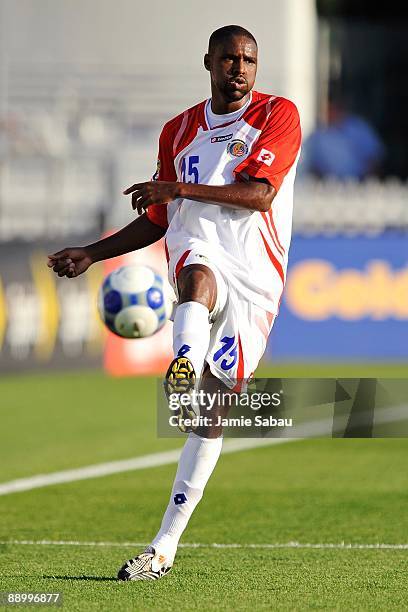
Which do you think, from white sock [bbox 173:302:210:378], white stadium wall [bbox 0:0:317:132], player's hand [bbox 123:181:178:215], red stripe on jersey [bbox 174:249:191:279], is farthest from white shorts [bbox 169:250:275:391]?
white stadium wall [bbox 0:0:317:132]

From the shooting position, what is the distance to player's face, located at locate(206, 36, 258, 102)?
5.91 meters

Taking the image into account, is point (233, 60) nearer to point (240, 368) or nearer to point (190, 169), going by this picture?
point (190, 169)

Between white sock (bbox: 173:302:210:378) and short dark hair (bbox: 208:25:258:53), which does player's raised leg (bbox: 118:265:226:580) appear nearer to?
white sock (bbox: 173:302:210:378)

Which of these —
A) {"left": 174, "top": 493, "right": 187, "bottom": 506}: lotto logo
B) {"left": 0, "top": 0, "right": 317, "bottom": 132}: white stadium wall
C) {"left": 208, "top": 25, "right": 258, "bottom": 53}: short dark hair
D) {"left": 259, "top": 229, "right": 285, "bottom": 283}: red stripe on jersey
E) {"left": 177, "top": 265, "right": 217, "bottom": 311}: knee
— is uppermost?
{"left": 0, "top": 0, "right": 317, "bottom": 132}: white stadium wall

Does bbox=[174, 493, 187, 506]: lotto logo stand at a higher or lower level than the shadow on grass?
higher

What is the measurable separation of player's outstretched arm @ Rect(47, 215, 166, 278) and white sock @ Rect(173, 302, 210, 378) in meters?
0.70

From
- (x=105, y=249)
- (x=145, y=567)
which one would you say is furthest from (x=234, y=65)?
(x=145, y=567)

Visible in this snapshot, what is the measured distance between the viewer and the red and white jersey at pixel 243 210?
598 centimetres

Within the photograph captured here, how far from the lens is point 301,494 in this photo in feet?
29.1

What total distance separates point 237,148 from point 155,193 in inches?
19.8

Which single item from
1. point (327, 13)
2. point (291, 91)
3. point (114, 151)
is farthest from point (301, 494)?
point (327, 13)

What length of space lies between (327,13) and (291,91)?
16.9ft

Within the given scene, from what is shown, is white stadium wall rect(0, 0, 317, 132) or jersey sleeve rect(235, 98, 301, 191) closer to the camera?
jersey sleeve rect(235, 98, 301, 191)

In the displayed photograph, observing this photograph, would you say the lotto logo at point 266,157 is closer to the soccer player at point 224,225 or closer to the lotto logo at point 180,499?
the soccer player at point 224,225
